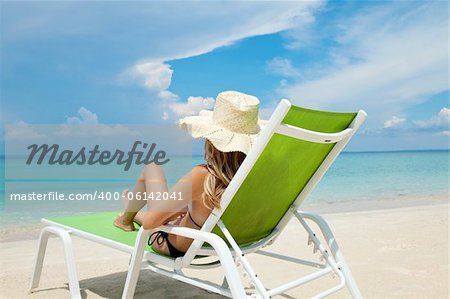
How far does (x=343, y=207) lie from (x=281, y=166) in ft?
37.5

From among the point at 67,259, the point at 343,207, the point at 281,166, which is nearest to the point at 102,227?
the point at 67,259

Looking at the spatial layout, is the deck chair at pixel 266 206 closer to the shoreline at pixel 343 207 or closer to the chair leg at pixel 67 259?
the chair leg at pixel 67 259

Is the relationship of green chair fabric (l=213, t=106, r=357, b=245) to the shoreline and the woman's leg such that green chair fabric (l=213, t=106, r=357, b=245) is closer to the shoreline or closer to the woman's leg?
the woman's leg

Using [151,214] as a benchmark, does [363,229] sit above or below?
below

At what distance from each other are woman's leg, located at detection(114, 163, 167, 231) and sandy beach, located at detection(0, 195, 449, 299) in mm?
705

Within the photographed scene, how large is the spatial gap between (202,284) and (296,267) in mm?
2359

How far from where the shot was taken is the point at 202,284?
2.56m

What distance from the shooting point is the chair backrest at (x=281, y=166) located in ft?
7.45

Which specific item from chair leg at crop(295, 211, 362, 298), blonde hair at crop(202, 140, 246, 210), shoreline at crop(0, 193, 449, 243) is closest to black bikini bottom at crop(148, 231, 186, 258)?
blonde hair at crop(202, 140, 246, 210)

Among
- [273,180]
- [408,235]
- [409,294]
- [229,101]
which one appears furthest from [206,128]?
[408,235]

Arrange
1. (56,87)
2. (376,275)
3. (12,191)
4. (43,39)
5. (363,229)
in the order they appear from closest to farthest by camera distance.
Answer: (376,275) → (363,229) → (12,191) → (43,39) → (56,87)

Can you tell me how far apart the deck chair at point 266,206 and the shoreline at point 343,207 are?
610cm

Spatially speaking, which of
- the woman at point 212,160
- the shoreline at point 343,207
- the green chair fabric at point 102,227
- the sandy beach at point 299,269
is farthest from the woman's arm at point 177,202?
the shoreline at point 343,207

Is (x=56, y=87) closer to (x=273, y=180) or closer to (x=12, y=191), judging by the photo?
(x=12, y=191)
